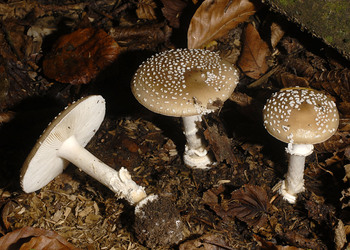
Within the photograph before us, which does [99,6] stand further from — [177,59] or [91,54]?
[177,59]

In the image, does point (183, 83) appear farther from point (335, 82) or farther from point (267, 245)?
point (335, 82)

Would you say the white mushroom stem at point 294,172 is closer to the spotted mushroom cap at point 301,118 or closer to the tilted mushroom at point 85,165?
the spotted mushroom cap at point 301,118

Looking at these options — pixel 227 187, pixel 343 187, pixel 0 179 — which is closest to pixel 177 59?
pixel 227 187

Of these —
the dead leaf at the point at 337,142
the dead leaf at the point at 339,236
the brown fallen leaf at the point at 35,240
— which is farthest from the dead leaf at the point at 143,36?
the dead leaf at the point at 339,236

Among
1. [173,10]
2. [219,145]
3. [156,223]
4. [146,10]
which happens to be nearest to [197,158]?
[219,145]

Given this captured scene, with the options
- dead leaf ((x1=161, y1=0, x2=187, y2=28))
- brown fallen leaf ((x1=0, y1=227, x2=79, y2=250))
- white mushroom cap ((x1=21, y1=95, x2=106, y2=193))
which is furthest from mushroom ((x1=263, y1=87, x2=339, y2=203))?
dead leaf ((x1=161, y1=0, x2=187, y2=28))

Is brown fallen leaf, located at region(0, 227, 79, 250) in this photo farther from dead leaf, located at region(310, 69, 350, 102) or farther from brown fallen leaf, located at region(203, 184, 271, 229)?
dead leaf, located at region(310, 69, 350, 102)

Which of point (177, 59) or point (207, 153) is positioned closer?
point (177, 59)
